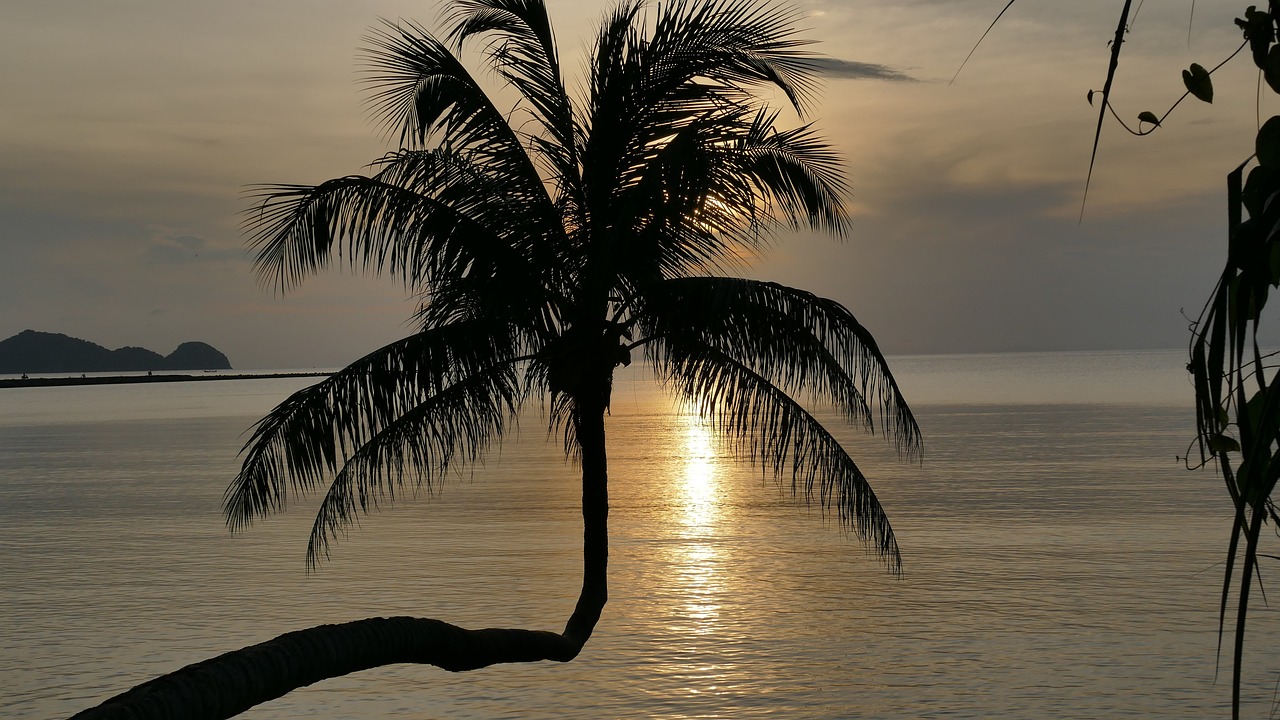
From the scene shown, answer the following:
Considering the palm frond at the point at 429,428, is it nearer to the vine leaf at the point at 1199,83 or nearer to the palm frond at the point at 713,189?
the palm frond at the point at 713,189

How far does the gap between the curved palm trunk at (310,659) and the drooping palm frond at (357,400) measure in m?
1.93

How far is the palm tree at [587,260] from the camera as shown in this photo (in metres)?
9.09

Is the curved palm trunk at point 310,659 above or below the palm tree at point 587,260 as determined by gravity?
below

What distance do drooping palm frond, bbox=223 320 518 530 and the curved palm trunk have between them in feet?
6.32

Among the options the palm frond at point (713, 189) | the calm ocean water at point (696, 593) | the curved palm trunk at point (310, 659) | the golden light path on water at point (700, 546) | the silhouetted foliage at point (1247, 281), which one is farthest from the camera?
the golden light path on water at point (700, 546)

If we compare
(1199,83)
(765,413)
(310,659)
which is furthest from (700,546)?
(1199,83)

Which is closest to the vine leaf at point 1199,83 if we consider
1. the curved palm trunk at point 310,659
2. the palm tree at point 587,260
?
the curved palm trunk at point 310,659

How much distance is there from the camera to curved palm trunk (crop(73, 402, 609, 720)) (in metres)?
4.57

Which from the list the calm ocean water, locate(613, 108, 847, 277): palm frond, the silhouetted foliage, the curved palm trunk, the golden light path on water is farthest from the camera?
the golden light path on water

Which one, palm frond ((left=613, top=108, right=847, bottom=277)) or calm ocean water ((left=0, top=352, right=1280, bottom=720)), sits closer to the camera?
palm frond ((left=613, top=108, right=847, bottom=277))

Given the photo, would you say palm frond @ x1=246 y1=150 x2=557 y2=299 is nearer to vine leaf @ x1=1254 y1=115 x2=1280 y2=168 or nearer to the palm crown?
the palm crown

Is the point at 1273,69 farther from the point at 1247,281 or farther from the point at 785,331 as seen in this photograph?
the point at 785,331

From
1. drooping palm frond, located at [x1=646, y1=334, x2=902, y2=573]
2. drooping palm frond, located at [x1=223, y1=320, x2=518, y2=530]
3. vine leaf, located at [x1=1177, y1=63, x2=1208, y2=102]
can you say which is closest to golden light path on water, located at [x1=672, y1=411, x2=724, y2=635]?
drooping palm frond, located at [x1=646, y1=334, x2=902, y2=573]

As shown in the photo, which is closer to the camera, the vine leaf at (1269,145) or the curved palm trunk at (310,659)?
the vine leaf at (1269,145)
